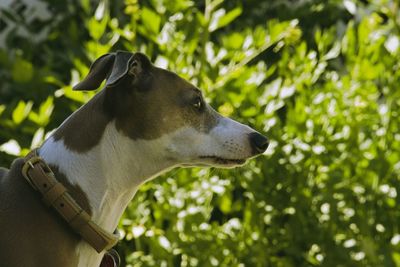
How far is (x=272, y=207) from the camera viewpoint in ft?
13.3

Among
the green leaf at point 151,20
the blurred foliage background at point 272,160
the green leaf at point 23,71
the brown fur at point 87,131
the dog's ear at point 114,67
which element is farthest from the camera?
the green leaf at point 23,71

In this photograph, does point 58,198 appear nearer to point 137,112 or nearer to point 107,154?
point 107,154

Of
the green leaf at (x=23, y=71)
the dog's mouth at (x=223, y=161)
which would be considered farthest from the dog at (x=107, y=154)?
the green leaf at (x=23, y=71)

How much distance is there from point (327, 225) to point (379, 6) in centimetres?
104

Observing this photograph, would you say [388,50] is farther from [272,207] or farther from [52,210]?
[52,210]

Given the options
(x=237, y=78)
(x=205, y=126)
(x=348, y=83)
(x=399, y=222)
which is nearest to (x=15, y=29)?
(x=237, y=78)

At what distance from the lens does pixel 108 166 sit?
8.68ft

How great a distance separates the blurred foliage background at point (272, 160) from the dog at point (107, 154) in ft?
3.79

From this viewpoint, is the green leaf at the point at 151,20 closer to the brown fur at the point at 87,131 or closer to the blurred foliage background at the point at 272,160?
the blurred foliage background at the point at 272,160

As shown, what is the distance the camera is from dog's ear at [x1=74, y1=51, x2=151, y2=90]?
8.68ft

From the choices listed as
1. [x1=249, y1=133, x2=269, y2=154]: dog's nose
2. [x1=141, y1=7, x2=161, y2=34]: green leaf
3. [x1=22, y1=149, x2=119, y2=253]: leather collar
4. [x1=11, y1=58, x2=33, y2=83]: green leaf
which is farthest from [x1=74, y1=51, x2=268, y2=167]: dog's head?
[x1=11, y1=58, x2=33, y2=83]: green leaf

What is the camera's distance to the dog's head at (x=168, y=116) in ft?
8.78

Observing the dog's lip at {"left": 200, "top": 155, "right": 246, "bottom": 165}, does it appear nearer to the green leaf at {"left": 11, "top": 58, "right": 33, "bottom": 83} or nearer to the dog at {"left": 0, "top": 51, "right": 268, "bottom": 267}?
the dog at {"left": 0, "top": 51, "right": 268, "bottom": 267}

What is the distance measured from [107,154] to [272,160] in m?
1.50
